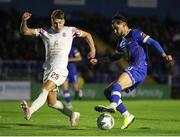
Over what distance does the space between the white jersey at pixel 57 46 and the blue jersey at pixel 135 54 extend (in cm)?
109

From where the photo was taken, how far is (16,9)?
31.7 metres

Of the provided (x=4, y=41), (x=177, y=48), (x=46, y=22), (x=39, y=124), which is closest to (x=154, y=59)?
(x=177, y=48)

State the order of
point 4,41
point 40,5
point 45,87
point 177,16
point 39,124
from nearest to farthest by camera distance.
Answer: point 45,87 < point 39,124 < point 4,41 < point 40,5 < point 177,16

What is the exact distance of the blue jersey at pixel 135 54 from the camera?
481 inches

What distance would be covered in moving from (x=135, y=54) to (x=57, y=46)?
1.52 m

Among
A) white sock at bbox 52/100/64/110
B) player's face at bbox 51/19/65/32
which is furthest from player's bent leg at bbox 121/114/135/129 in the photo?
player's face at bbox 51/19/65/32

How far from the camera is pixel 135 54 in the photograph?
40.3 feet

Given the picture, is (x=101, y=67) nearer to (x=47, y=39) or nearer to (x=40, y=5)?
(x=40, y=5)

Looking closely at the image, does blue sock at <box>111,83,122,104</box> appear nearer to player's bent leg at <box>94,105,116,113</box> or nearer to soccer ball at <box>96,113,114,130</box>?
soccer ball at <box>96,113,114,130</box>

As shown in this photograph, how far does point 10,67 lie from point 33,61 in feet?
3.63

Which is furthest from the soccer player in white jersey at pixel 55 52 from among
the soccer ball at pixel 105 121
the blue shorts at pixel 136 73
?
the soccer ball at pixel 105 121

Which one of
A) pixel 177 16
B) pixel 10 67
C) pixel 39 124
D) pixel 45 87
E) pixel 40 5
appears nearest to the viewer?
pixel 45 87

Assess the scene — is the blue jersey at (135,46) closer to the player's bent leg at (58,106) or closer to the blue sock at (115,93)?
the blue sock at (115,93)

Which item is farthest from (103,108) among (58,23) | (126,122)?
(58,23)
